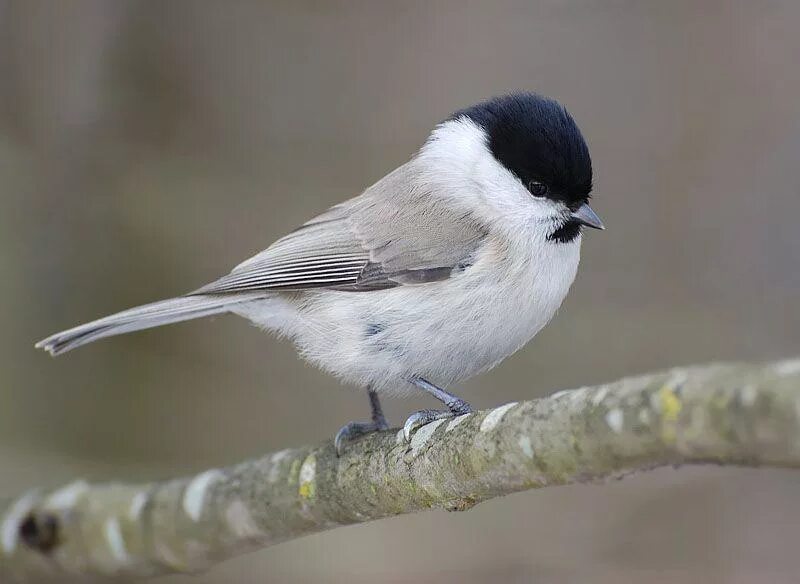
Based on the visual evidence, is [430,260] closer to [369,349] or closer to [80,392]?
[369,349]

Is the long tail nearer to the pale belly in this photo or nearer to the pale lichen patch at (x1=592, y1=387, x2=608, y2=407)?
the pale belly

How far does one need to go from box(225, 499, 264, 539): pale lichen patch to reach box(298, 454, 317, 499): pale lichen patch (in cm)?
19

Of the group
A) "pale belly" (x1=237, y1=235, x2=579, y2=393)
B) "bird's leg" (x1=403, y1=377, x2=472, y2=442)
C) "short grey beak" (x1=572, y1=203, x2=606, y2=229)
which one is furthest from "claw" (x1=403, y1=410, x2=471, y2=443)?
"short grey beak" (x1=572, y1=203, x2=606, y2=229)

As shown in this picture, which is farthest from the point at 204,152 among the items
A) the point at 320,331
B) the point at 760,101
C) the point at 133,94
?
the point at 760,101

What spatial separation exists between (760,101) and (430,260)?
8.66 ft

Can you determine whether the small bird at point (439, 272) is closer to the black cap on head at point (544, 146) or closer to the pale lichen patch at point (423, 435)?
the black cap on head at point (544, 146)

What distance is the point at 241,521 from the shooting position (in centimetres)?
243

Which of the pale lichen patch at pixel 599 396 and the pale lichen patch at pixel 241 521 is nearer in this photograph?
the pale lichen patch at pixel 599 396

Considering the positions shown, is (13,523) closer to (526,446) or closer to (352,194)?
(526,446)

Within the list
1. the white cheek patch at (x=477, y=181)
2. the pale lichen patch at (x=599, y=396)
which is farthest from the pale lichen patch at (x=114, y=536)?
the pale lichen patch at (x=599, y=396)

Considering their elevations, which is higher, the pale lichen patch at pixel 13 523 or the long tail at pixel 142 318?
the long tail at pixel 142 318

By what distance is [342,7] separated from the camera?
177 inches

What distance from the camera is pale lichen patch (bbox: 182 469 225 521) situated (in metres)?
2.51

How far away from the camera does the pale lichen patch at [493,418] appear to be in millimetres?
1679
